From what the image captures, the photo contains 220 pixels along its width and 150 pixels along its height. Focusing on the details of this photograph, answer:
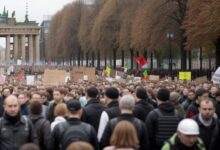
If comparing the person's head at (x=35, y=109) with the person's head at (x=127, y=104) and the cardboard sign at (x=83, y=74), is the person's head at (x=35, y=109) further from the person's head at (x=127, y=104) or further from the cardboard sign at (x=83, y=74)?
the cardboard sign at (x=83, y=74)

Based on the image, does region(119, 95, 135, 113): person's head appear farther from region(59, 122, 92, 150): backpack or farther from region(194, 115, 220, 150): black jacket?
region(194, 115, 220, 150): black jacket

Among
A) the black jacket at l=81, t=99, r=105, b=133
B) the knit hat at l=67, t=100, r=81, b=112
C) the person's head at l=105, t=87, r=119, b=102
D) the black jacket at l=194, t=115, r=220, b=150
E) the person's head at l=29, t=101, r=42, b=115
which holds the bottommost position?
the black jacket at l=194, t=115, r=220, b=150

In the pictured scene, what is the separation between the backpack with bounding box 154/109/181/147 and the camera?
35.3ft

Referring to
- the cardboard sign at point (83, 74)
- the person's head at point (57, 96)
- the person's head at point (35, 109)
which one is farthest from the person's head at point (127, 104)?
the cardboard sign at point (83, 74)

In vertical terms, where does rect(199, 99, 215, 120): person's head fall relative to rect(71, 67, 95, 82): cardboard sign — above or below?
below

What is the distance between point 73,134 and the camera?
9.31m

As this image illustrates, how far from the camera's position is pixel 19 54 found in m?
166

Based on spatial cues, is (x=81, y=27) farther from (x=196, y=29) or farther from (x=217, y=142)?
(x=217, y=142)

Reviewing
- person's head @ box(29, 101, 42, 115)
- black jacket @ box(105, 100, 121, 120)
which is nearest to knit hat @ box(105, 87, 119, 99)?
black jacket @ box(105, 100, 121, 120)

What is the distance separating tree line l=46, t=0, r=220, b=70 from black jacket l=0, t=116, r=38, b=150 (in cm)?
3013

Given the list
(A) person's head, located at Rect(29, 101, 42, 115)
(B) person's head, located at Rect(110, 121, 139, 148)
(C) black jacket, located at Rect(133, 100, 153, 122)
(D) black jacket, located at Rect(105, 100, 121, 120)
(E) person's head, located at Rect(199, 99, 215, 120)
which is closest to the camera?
(B) person's head, located at Rect(110, 121, 139, 148)

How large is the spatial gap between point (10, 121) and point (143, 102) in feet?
11.0

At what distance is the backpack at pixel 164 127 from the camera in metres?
10.8

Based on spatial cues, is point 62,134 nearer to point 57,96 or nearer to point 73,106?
point 73,106
